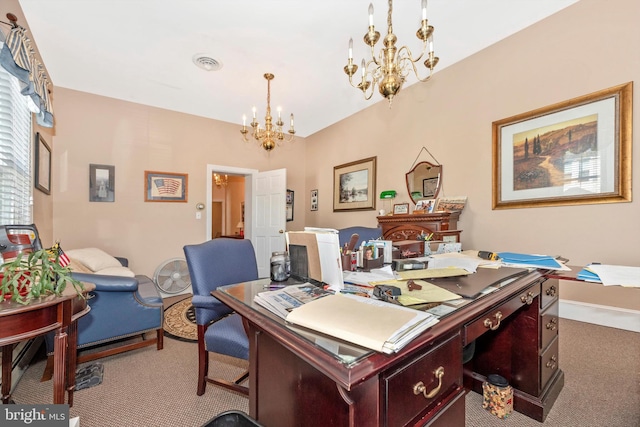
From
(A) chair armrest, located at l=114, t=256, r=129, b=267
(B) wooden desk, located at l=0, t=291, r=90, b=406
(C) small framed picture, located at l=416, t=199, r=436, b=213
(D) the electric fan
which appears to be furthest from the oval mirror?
(A) chair armrest, located at l=114, t=256, r=129, b=267

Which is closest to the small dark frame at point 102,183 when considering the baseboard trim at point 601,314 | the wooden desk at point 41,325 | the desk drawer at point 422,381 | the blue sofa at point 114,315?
the blue sofa at point 114,315

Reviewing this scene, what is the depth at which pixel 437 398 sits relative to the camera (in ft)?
2.66

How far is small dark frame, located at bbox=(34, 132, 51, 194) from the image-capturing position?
2.69 m

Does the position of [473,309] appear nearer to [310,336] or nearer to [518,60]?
[310,336]

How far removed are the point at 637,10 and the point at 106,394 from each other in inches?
195

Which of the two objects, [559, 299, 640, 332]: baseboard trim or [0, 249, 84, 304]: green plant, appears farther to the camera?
[559, 299, 640, 332]: baseboard trim

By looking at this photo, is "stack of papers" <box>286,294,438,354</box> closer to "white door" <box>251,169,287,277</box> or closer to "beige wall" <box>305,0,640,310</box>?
"beige wall" <box>305,0,640,310</box>

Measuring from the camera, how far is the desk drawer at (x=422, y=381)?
0.66 meters

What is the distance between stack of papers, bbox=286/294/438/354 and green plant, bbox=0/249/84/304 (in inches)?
47.8

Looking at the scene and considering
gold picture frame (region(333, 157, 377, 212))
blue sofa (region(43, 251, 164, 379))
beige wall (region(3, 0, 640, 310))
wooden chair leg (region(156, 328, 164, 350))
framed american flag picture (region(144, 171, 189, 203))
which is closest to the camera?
blue sofa (region(43, 251, 164, 379))

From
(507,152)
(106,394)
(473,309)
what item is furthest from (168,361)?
(507,152)

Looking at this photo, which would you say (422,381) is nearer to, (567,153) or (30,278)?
(30,278)

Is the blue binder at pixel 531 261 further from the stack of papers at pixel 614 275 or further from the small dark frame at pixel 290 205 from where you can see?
the small dark frame at pixel 290 205

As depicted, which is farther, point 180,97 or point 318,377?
point 180,97
